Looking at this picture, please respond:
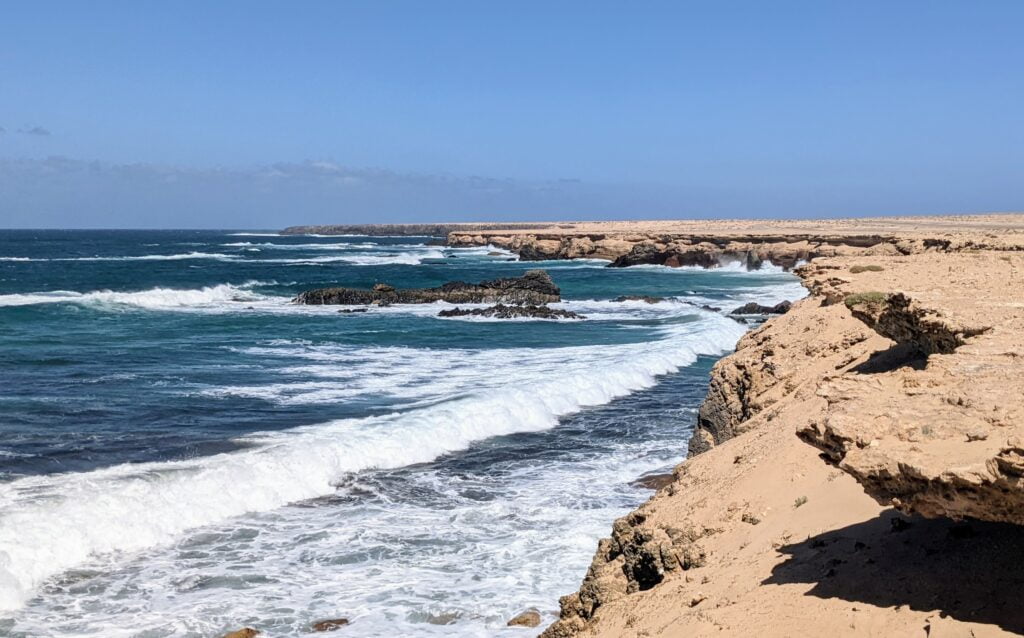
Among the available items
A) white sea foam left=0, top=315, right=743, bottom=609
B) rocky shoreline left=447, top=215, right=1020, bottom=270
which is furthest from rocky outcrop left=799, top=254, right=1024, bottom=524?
rocky shoreline left=447, top=215, right=1020, bottom=270

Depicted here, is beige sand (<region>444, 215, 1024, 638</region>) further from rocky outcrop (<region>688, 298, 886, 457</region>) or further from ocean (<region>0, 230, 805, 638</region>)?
ocean (<region>0, 230, 805, 638</region>)

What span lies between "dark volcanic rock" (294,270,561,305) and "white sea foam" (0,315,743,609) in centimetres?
2195

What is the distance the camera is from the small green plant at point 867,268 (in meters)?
12.5

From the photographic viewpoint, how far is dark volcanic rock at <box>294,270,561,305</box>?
4412cm

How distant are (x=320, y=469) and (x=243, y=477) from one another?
1.21 meters

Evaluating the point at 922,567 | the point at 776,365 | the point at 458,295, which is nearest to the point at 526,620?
the point at 776,365

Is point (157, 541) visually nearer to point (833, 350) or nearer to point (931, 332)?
point (833, 350)

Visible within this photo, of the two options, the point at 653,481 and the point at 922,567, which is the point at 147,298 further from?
the point at 922,567

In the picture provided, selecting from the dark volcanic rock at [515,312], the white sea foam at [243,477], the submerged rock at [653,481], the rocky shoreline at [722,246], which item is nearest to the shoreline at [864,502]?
the submerged rock at [653,481]

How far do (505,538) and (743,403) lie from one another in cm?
322

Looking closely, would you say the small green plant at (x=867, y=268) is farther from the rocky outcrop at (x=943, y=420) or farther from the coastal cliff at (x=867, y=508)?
the rocky outcrop at (x=943, y=420)

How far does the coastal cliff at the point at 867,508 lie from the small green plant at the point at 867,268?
2.71m

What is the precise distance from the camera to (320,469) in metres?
13.9

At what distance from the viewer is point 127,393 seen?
20.2m
